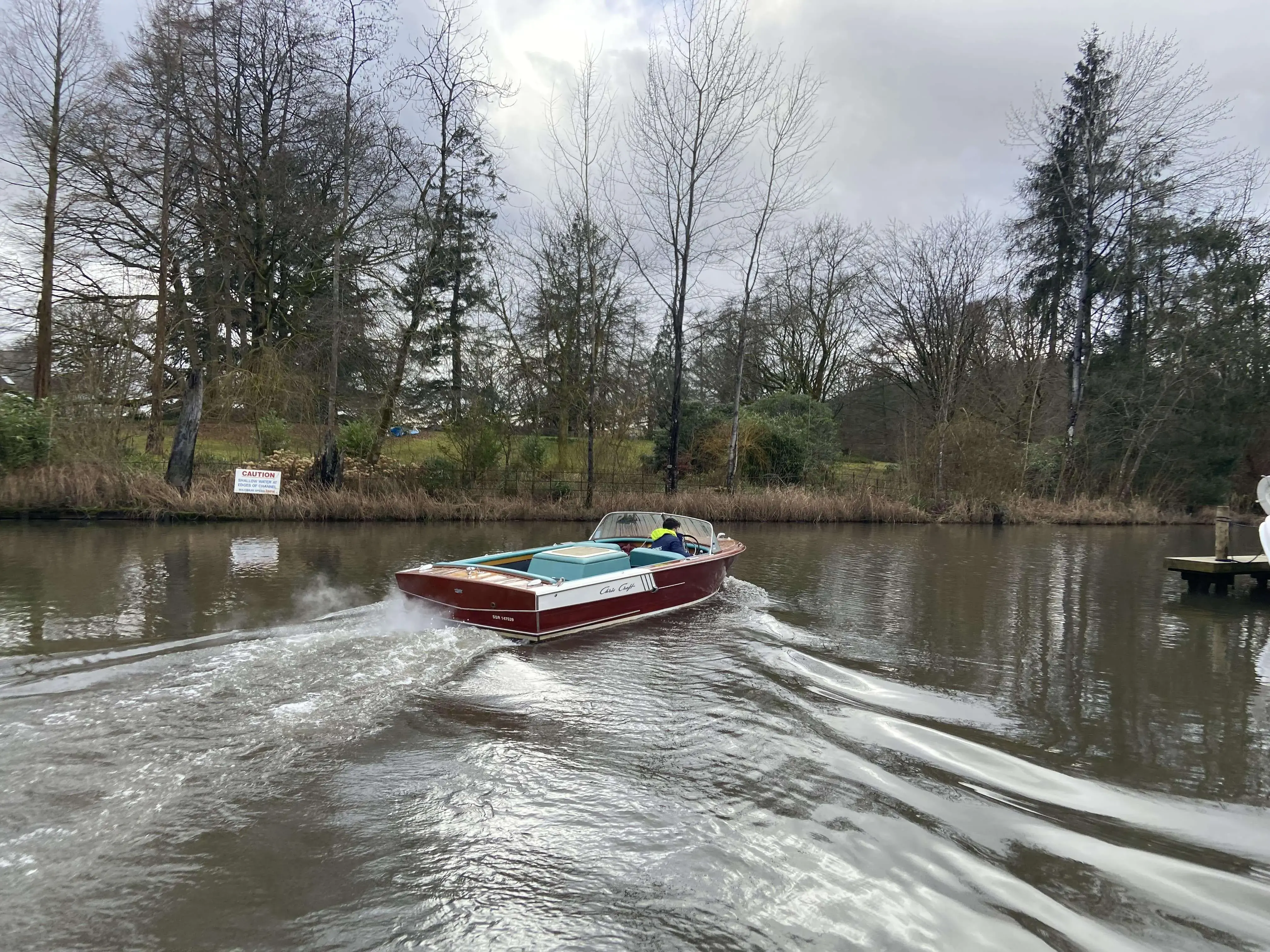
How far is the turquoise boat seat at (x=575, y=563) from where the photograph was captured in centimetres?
877

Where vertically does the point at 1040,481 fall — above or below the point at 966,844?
above

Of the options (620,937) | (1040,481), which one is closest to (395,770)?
(620,937)

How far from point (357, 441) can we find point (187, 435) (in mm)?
4139

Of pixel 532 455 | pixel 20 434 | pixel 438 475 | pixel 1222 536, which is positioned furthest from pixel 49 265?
pixel 1222 536

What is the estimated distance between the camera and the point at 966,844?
423 cm

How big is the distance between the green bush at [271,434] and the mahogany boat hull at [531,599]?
14.1 meters

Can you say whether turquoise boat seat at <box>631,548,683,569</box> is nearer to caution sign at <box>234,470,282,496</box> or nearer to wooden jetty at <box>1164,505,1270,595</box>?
wooden jetty at <box>1164,505,1270,595</box>

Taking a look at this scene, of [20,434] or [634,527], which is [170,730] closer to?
[634,527]

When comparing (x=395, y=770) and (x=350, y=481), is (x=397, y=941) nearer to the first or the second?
(x=395, y=770)

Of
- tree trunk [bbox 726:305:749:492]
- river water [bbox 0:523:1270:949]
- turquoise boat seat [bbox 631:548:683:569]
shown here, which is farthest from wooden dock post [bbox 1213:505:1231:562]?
tree trunk [bbox 726:305:749:492]

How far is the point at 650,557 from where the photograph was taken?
10367 millimetres

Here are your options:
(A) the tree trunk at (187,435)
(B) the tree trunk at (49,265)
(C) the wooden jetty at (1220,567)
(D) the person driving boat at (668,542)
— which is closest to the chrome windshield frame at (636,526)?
(D) the person driving boat at (668,542)

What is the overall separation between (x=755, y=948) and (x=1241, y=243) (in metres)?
34.1

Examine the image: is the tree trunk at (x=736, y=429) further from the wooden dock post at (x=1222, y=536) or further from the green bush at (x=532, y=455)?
the wooden dock post at (x=1222, y=536)
